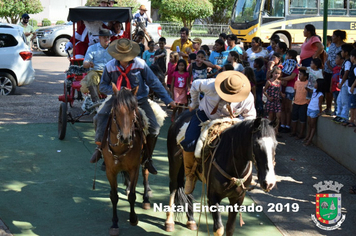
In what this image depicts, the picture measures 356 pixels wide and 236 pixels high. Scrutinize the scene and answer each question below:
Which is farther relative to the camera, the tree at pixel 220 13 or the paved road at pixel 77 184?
the tree at pixel 220 13

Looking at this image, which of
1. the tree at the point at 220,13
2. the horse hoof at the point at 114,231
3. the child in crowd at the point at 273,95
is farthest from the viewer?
the tree at the point at 220,13

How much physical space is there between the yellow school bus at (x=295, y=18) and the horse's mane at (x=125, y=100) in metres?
17.3

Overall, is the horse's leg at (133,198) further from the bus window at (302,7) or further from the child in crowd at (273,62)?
the bus window at (302,7)

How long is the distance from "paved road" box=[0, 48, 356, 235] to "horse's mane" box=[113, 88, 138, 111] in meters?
1.84

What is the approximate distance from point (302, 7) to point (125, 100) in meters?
18.7

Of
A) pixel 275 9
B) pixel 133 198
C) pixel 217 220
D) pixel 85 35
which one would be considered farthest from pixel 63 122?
pixel 275 9

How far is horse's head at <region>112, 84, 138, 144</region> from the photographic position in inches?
241

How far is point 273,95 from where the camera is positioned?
11.2 meters

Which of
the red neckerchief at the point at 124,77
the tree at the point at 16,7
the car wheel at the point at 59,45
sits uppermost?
the tree at the point at 16,7

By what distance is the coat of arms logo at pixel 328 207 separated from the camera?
709cm

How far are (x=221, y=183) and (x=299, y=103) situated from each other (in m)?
5.91

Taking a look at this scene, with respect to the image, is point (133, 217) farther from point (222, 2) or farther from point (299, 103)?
point (222, 2)

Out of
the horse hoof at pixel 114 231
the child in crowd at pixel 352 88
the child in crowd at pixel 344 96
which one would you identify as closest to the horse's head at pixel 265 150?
the horse hoof at pixel 114 231

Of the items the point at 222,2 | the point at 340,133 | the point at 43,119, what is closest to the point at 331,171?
the point at 340,133
